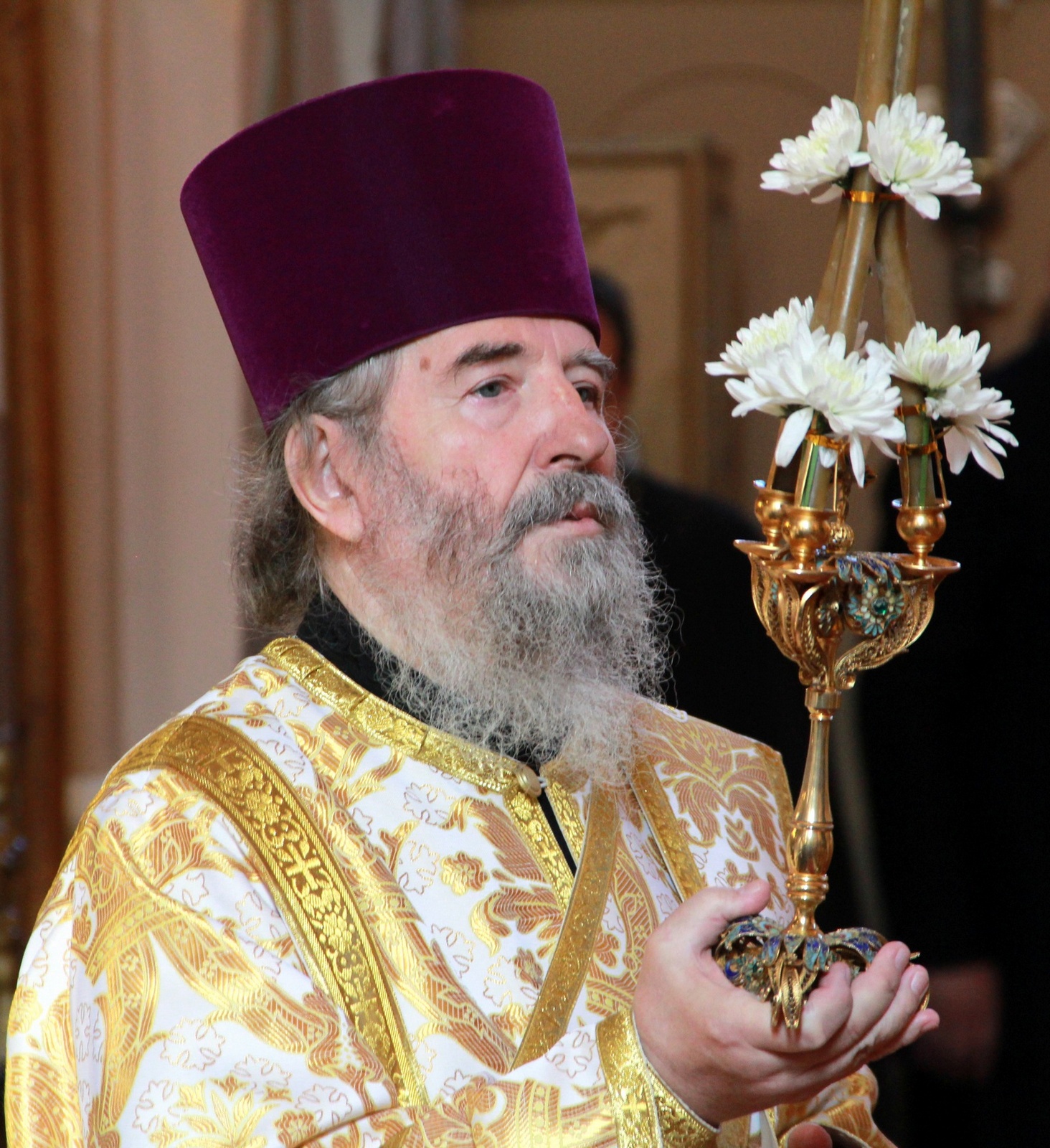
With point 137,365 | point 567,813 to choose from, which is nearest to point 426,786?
point 567,813

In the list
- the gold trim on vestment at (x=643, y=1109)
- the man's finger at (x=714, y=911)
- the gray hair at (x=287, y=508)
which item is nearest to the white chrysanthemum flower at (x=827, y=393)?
the man's finger at (x=714, y=911)

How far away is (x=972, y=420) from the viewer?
1.42 m

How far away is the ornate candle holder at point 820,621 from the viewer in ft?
4.46

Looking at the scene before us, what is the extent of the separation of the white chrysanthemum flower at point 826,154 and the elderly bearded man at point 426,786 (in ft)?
1.80

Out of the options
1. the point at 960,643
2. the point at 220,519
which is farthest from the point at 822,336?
the point at 220,519

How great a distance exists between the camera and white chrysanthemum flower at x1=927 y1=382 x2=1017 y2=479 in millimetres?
1397

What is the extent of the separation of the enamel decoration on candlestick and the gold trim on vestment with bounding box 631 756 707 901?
1.69ft

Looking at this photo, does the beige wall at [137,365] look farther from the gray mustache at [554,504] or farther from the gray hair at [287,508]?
the gray mustache at [554,504]

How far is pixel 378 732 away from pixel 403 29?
10.3 ft

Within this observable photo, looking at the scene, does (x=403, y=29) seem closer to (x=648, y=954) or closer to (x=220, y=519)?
(x=220, y=519)

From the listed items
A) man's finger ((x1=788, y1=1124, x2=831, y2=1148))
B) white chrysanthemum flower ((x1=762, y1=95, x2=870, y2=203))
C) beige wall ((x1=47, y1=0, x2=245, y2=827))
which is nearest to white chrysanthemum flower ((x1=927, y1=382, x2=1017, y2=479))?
white chrysanthemum flower ((x1=762, y1=95, x2=870, y2=203))

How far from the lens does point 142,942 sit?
63.6 inches

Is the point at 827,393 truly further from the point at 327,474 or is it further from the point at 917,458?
the point at 327,474

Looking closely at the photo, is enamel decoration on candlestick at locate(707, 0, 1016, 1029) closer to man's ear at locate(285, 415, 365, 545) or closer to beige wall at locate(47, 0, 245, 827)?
man's ear at locate(285, 415, 365, 545)
